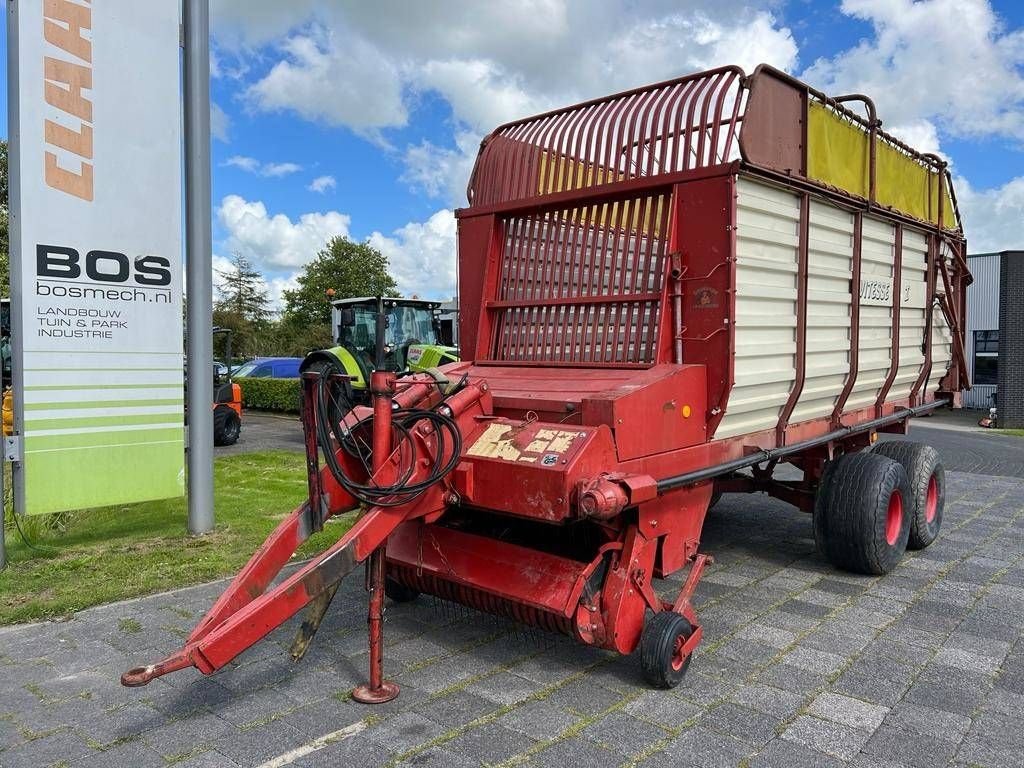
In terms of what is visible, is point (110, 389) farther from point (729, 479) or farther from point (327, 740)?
point (729, 479)

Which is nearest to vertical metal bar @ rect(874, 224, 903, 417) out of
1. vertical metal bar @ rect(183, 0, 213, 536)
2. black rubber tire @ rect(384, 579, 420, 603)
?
black rubber tire @ rect(384, 579, 420, 603)

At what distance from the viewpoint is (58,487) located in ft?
17.3

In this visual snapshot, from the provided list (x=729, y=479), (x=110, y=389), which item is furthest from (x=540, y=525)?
(x=110, y=389)

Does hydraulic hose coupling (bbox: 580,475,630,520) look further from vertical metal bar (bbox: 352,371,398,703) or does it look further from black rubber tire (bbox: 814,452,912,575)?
black rubber tire (bbox: 814,452,912,575)

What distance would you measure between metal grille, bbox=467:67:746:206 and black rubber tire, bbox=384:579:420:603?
7.58 feet

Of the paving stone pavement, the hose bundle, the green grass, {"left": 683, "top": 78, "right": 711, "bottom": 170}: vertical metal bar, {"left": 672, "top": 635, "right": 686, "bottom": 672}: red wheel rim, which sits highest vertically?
{"left": 683, "top": 78, "right": 711, "bottom": 170}: vertical metal bar

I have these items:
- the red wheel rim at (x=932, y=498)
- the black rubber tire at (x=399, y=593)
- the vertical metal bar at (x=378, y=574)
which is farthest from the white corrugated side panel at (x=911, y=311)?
the vertical metal bar at (x=378, y=574)

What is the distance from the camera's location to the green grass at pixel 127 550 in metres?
4.66

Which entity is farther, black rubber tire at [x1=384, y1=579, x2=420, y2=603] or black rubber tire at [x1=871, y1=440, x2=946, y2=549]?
black rubber tire at [x1=871, y1=440, x2=946, y2=549]

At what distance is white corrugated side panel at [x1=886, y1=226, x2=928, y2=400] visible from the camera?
19.2 feet

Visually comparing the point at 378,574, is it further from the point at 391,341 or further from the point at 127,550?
the point at 391,341

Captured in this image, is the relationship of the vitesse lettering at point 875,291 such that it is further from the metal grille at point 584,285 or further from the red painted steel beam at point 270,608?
the red painted steel beam at point 270,608

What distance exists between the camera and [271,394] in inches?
757

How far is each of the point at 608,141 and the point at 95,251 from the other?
350 cm
